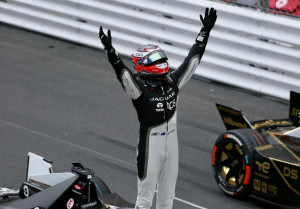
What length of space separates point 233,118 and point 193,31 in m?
4.34

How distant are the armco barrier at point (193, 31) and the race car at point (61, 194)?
5.84 m

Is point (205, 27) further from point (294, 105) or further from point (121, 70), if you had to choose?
point (294, 105)

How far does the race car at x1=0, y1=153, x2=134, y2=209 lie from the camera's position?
585 cm

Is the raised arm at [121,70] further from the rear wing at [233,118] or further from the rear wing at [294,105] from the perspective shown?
the rear wing at [294,105]

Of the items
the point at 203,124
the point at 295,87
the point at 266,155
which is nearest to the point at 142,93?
the point at 266,155

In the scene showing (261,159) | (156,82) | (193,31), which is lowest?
(261,159)

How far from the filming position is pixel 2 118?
397 inches

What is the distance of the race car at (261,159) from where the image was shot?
24.2 ft

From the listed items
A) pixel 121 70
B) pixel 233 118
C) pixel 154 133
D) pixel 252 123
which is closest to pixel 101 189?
pixel 154 133

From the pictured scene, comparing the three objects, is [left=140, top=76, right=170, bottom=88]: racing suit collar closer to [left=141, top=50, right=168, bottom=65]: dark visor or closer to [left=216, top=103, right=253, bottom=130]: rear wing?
[left=141, top=50, right=168, bottom=65]: dark visor

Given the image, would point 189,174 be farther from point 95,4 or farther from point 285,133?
point 95,4

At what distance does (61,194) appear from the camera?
583 cm

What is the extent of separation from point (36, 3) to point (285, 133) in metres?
8.10

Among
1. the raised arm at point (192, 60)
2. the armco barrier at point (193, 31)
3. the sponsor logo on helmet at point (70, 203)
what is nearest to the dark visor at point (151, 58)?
the raised arm at point (192, 60)
